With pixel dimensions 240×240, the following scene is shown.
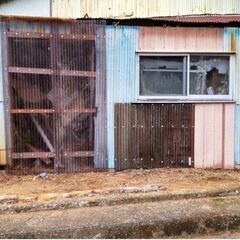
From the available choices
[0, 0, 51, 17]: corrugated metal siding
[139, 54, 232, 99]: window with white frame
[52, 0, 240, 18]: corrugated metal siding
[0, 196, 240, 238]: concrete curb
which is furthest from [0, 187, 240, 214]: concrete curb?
[0, 0, 51, 17]: corrugated metal siding

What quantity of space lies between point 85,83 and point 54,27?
1.04 meters

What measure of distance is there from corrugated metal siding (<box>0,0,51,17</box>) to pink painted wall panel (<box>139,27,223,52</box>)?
3195mm

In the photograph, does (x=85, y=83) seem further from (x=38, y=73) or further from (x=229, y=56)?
(x=229, y=56)

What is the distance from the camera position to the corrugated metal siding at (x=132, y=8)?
8.76 meters

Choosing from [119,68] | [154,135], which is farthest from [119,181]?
[119,68]

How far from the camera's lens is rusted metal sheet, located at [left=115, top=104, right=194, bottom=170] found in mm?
6691

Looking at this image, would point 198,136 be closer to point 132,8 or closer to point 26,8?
point 132,8

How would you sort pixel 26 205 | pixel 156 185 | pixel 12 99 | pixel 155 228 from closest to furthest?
pixel 155 228, pixel 26 205, pixel 156 185, pixel 12 99

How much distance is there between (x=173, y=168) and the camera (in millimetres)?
6836

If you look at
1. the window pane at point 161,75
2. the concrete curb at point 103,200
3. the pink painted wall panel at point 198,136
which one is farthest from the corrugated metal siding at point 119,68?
the concrete curb at point 103,200

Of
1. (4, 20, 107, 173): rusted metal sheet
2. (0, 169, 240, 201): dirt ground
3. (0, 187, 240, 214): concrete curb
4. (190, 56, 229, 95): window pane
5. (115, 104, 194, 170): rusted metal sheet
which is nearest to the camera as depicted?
(0, 187, 240, 214): concrete curb

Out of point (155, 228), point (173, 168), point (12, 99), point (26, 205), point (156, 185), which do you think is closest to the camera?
point (155, 228)

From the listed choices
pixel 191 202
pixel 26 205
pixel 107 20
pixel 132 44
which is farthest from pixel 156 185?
pixel 107 20

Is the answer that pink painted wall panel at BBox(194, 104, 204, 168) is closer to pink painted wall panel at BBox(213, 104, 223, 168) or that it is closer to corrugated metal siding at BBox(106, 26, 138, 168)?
pink painted wall panel at BBox(213, 104, 223, 168)
